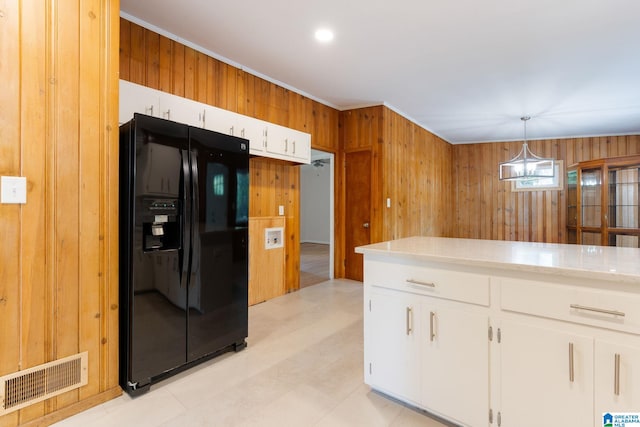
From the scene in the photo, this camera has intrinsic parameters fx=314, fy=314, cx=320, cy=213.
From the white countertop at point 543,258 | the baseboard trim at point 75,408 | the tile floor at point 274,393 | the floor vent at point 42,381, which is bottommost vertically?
the tile floor at point 274,393

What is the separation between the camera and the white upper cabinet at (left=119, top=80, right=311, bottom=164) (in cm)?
244

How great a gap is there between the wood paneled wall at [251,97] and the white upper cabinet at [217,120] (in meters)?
0.28

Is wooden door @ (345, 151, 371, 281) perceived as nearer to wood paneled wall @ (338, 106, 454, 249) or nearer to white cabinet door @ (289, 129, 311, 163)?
wood paneled wall @ (338, 106, 454, 249)

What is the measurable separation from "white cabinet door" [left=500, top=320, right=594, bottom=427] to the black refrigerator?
1.85 m

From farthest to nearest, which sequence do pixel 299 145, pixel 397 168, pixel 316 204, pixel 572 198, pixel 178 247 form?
1. pixel 316 204
2. pixel 572 198
3. pixel 397 168
4. pixel 299 145
5. pixel 178 247

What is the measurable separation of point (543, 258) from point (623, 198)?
201 inches

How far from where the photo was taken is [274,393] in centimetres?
197

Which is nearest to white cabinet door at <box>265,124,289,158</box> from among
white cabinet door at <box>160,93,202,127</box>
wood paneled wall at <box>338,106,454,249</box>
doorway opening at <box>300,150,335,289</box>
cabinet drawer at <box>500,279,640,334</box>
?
white cabinet door at <box>160,93,202,127</box>

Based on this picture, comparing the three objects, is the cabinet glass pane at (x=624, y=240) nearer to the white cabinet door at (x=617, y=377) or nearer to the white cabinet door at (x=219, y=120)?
the white cabinet door at (x=617, y=377)

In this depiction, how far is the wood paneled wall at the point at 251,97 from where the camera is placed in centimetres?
272

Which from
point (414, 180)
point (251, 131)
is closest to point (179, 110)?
point (251, 131)

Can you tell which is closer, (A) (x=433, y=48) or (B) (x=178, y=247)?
(B) (x=178, y=247)

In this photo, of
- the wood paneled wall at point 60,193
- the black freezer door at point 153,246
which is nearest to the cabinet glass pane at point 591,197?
the black freezer door at point 153,246

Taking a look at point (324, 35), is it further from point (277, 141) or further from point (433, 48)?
point (277, 141)
